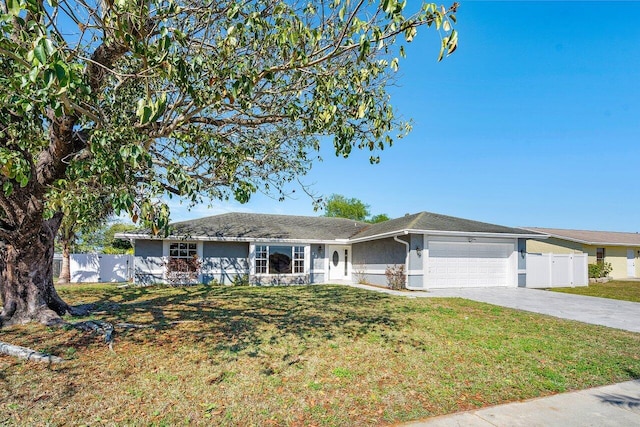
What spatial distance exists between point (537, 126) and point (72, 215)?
19172mm

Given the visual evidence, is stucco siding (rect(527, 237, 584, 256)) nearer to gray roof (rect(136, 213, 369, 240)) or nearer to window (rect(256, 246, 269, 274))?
gray roof (rect(136, 213, 369, 240))

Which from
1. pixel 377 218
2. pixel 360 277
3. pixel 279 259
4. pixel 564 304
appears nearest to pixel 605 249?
pixel 564 304

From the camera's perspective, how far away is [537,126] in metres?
17.3

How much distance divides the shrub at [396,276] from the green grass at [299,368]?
708cm

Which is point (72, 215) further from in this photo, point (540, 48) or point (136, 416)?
point (540, 48)

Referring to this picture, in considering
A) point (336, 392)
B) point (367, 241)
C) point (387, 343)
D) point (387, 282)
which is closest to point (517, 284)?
point (387, 282)

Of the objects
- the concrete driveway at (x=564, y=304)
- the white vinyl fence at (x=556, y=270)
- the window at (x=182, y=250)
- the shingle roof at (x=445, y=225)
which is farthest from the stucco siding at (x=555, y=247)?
the window at (x=182, y=250)

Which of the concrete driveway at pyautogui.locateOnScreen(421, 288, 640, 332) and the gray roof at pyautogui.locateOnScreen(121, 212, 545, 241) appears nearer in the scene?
the concrete driveway at pyautogui.locateOnScreen(421, 288, 640, 332)

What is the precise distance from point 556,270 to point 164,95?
21.8 metres

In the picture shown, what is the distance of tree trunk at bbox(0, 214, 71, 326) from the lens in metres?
7.77

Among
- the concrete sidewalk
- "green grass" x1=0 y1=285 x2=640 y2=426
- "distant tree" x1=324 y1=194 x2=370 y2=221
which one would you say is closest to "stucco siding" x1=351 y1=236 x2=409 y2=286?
"green grass" x1=0 y1=285 x2=640 y2=426

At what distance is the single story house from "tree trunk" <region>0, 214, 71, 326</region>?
7.31 m

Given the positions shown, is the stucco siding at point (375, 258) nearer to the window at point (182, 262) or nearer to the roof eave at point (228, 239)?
the roof eave at point (228, 239)

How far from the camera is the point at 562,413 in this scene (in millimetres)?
4012
